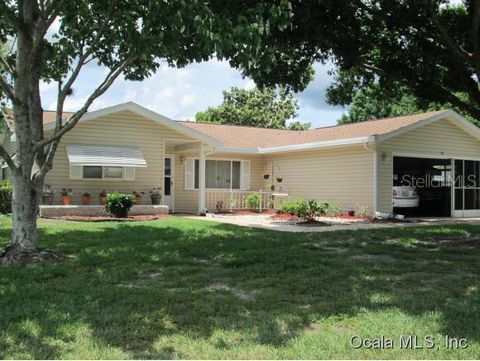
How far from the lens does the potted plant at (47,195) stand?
1652cm

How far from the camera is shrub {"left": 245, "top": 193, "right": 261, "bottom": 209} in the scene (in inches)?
822

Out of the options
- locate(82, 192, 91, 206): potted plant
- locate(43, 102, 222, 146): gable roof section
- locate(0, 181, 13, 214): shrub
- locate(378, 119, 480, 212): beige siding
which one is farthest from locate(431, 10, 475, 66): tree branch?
locate(0, 181, 13, 214): shrub

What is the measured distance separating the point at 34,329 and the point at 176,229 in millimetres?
8109

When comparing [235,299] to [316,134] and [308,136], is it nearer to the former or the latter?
[308,136]

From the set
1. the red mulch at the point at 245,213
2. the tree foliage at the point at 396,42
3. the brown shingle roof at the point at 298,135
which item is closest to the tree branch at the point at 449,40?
the tree foliage at the point at 396,42

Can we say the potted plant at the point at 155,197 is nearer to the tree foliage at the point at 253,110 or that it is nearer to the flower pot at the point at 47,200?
the flower pot at the point at 47,200

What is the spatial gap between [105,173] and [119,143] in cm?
113

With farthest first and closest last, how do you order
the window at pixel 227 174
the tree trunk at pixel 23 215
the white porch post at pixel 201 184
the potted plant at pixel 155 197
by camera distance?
the window at pixel 227 174, the white porch post at pixel 201 184, the potted plant at pixel 155 197, the tree trunk at pixel 23 215

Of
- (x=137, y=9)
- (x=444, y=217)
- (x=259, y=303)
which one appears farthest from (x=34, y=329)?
(x=444, y=217)

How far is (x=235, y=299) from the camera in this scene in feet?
19.6

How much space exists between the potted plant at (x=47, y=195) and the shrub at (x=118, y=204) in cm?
187

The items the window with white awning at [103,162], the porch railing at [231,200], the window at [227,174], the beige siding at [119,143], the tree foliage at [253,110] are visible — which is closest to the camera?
the window with white awning at [103,162]

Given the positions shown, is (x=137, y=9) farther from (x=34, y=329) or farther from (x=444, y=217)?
(x=444, y=217)

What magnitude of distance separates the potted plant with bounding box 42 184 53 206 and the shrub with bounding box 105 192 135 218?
1.87 m
